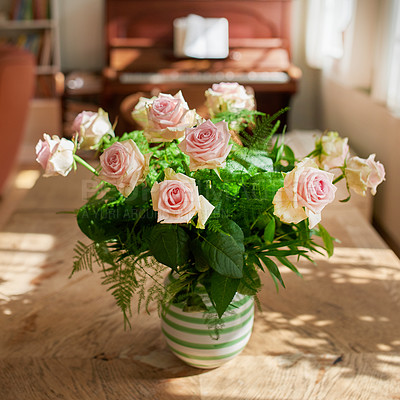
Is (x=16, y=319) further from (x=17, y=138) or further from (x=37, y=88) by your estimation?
(x=37, y=88)

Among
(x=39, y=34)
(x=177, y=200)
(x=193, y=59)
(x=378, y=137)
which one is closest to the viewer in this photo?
(x=177, y=200)

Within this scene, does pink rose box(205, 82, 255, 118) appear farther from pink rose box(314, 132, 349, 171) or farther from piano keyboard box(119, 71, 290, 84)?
piano keyboard box(119, 71, 290, 84)

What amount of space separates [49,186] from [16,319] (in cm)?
84

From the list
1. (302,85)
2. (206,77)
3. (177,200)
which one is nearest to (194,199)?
(177,200)

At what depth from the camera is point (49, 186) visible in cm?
195

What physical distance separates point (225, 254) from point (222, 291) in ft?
0.23

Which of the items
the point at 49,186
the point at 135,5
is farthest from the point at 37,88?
the point at 49,186

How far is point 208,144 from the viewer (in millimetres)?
805

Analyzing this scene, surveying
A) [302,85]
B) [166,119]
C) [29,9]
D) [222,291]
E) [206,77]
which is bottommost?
Result: [302,85]

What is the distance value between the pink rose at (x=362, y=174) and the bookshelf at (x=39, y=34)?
383cm

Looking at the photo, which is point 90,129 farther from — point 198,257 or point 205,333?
point 205,333

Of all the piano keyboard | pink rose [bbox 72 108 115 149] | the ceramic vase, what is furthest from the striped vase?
the piano keyboard

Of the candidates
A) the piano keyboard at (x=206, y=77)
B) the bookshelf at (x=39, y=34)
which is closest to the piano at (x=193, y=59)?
the piano keyboard at (x=206, y=77)

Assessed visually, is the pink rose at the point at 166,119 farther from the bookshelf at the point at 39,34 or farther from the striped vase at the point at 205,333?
the bookshelf at the point at 39,34
